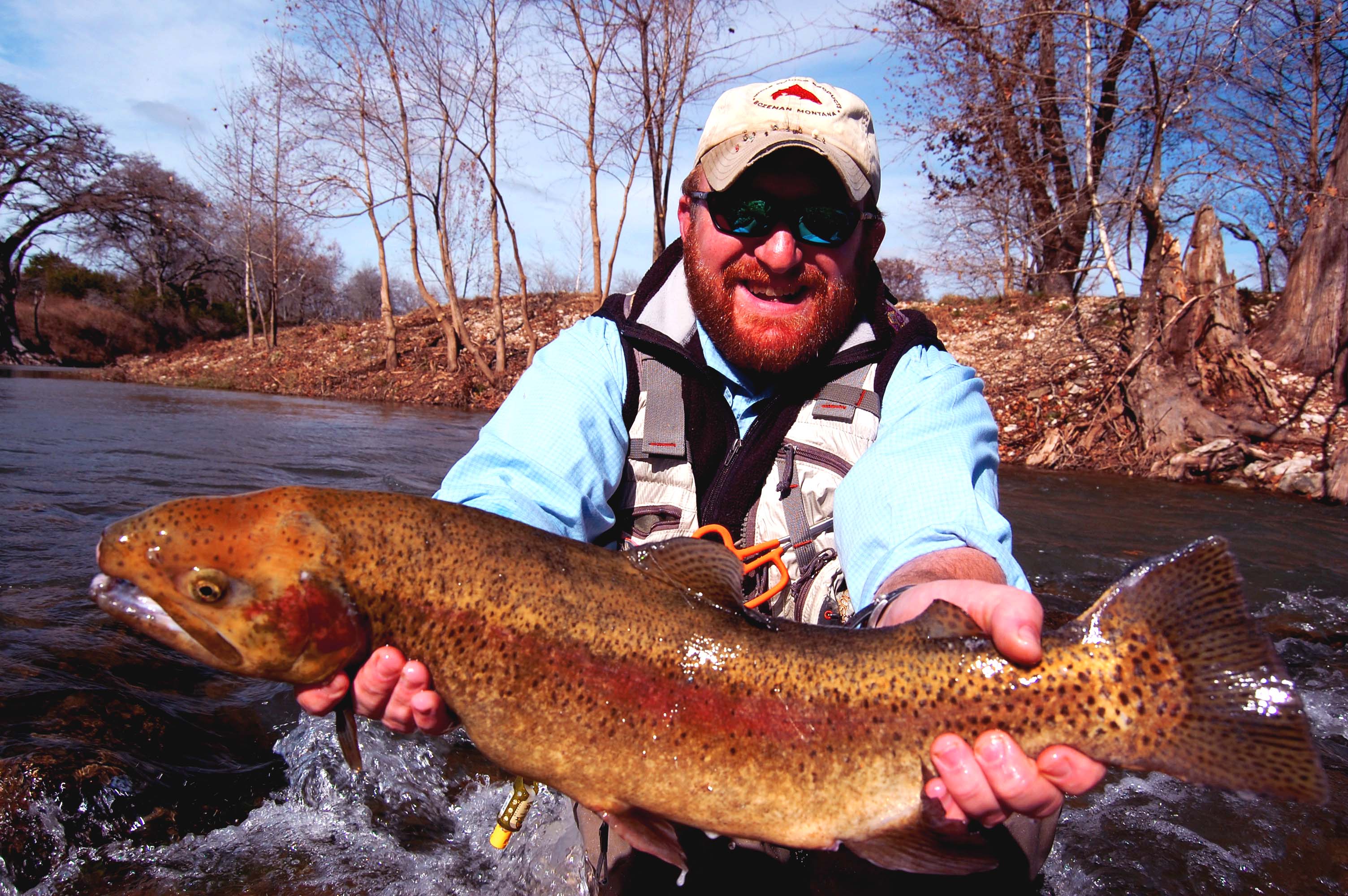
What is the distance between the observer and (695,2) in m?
18.9

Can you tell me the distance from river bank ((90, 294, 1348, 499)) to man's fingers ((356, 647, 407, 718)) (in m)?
11.9

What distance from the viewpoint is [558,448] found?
2.86 metres

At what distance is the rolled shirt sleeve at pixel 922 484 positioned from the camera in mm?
2631

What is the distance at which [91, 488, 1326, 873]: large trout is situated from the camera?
1.85 m

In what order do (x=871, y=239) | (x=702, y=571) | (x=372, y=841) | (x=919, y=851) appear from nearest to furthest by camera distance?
(x=919, y=851), (x=702, y=571), (x=372, y=841), (x=871, y=239)

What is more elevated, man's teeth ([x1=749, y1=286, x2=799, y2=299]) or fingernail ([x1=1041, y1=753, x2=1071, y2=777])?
man's teeth ([x1=749, y1=286, x2=799, y2=299])

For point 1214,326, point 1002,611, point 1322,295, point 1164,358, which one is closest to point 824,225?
point 1002,611

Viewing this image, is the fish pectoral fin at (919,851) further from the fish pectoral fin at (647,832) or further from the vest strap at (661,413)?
the vest strap at (661,413)

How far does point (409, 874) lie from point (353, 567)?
1.99m

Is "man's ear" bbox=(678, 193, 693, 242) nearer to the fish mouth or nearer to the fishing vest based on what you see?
the fishing vest

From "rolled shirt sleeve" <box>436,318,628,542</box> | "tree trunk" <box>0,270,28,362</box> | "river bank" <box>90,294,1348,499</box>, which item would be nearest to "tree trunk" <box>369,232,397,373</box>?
"river bank" <box>90,294,1348,499</box>

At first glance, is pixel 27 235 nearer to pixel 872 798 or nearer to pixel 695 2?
pixel 695 2

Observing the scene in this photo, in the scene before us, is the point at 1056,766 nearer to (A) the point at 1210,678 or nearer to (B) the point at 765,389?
(A) the point at 1210,678

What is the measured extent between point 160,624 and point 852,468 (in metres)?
2.37
